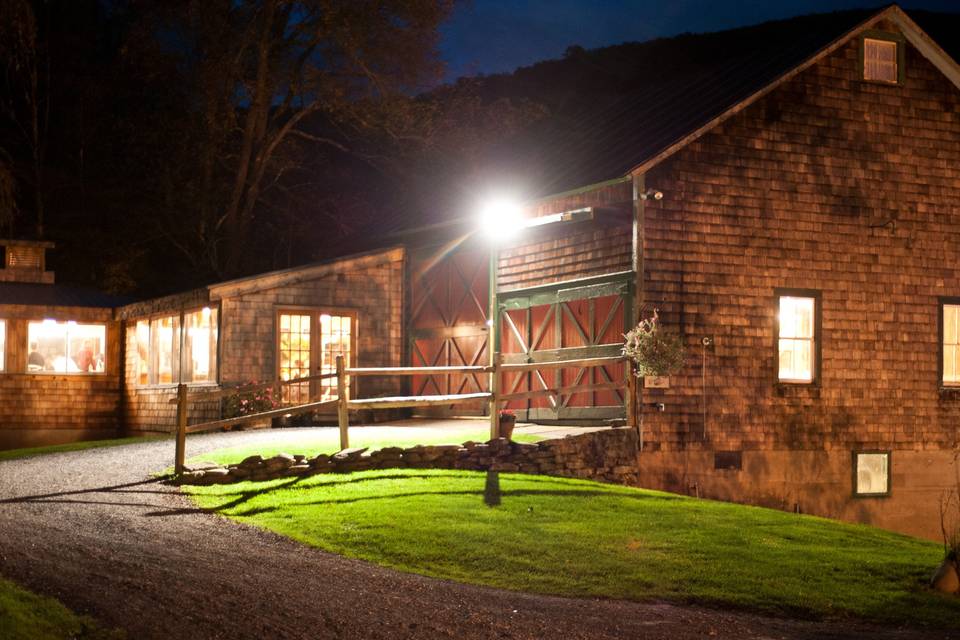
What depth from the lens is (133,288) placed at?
1463 inches

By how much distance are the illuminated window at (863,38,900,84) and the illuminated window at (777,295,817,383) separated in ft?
12.8

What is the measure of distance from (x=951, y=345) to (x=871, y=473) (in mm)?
2658

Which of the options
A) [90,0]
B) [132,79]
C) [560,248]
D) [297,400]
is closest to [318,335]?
[297,400]

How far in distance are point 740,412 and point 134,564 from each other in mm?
11352

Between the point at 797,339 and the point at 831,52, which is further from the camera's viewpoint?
the point at 831,52

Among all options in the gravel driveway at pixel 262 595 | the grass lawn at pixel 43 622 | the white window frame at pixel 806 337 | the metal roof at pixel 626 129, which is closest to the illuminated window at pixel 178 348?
the metal roof at pixel 626 129

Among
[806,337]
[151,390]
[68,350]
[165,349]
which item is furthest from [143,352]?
[806,337]

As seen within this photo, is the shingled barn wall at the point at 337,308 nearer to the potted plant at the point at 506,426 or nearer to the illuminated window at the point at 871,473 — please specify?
the potted plant at the point at 506,426

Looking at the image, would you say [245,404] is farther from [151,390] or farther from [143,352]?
[143,352]

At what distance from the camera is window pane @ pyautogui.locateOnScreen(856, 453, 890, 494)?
1983cm

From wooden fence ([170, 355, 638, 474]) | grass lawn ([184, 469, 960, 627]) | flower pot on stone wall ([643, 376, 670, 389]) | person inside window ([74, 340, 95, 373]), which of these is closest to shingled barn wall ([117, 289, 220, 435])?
person inside window ([74, 340, 95, 373])

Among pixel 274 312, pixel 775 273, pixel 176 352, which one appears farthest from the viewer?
pixel 176 352

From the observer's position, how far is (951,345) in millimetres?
20719

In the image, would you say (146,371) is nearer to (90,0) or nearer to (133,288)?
(133,288)
